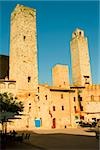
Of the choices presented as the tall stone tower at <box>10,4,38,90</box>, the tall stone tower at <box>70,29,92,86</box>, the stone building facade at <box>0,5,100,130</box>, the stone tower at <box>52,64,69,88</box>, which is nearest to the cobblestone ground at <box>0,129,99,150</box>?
the stone building facade at <box>0,5,100,130</box>

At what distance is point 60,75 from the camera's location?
5888 cm

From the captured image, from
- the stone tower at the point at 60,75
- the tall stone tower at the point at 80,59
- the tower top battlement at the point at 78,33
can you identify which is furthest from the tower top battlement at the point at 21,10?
the tower top battlement at the point at 78,33

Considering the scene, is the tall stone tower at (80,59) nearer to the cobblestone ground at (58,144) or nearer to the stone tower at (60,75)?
the stone tower at (60,75)

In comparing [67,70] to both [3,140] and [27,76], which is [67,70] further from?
[3,140]

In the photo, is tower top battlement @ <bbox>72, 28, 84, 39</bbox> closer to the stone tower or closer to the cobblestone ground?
the stone tower

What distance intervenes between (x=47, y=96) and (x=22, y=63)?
777cm

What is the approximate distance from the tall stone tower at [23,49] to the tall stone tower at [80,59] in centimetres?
2167

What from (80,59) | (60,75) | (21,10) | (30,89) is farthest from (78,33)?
(30,89)

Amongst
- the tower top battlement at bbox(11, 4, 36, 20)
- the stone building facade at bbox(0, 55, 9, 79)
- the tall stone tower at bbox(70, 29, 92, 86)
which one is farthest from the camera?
the tall stone tower at bbox(70, 29, 92, 86)

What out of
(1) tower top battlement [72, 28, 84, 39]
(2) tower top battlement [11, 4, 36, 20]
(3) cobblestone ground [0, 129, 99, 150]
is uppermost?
(1) tower top battlement [72, 28, 84, 39]

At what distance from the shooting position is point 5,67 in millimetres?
51844

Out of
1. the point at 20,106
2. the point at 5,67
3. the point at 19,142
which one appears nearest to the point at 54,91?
the point at 5,67

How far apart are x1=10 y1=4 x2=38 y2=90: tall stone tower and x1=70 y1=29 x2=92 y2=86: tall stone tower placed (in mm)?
21666

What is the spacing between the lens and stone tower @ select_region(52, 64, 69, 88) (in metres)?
58.9
